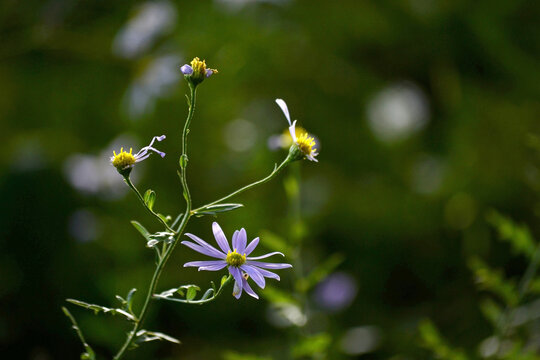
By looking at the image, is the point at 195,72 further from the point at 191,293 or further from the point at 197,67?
the point at 191,293

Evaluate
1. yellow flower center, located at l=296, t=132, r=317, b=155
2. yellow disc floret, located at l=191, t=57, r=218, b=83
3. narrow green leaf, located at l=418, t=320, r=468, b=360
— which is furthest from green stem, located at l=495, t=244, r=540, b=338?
yellow disc floret, located at l=191, t=57, r=218, b=83

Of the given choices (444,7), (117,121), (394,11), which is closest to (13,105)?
(117,121)

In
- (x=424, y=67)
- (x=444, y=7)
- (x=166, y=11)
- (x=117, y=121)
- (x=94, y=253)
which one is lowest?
(x=94, y=253)

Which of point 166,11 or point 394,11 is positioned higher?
point 394,11

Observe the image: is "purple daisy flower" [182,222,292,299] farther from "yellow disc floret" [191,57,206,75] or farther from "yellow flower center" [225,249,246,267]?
"yellow disc floret" [191,57,206,75]

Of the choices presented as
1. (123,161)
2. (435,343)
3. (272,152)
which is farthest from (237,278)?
(272,152)

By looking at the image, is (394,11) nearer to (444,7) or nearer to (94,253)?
(444,7)
